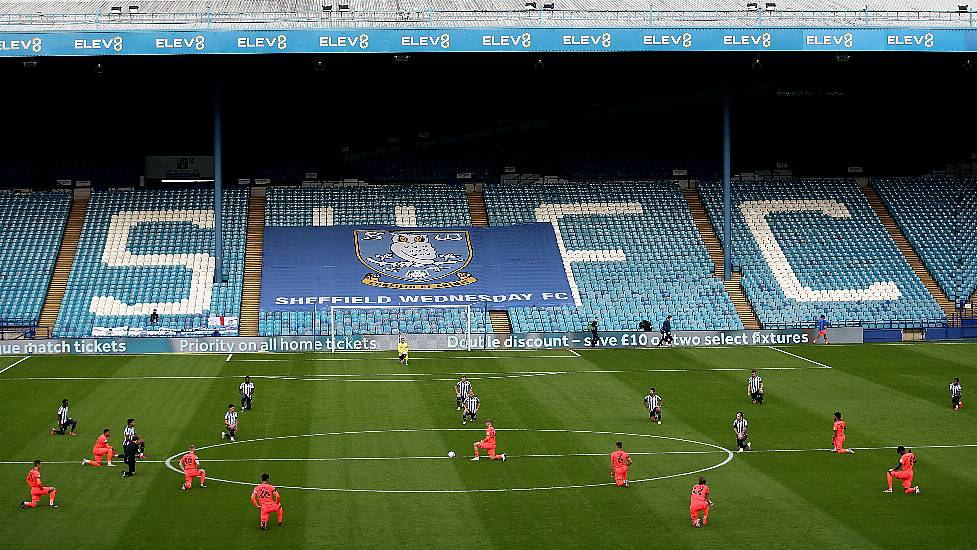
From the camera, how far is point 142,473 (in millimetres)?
28469

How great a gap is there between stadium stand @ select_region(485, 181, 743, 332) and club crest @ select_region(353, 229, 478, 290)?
354cm

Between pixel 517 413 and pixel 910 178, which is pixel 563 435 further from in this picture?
pixel 910 178

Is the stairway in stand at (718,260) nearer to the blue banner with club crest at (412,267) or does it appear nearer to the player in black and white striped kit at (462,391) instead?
the blue banner with club crest at (412,267)

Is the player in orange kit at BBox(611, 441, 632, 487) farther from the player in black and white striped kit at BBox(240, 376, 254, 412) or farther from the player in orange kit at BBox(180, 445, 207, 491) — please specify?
the player in black and white striped kit at BBox(240, 376, 254, 412)

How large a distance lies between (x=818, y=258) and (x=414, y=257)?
787 inches

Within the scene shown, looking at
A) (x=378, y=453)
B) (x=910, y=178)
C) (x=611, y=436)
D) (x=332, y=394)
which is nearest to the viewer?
(x=378, y=453)

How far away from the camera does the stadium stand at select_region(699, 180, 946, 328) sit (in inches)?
2379

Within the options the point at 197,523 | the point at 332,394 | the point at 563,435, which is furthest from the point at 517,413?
the point at 197,523

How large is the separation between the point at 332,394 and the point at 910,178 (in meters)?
44.0

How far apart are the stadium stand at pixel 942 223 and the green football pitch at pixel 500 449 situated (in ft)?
48.1

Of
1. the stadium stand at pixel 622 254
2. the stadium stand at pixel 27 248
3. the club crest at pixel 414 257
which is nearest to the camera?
the stadium stand at pixel 27 248

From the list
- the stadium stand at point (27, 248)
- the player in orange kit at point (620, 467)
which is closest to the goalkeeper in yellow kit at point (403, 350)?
the stadium stand at point (27, 248)

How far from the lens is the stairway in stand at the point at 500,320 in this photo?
192 feet

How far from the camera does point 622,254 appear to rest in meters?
64.6
